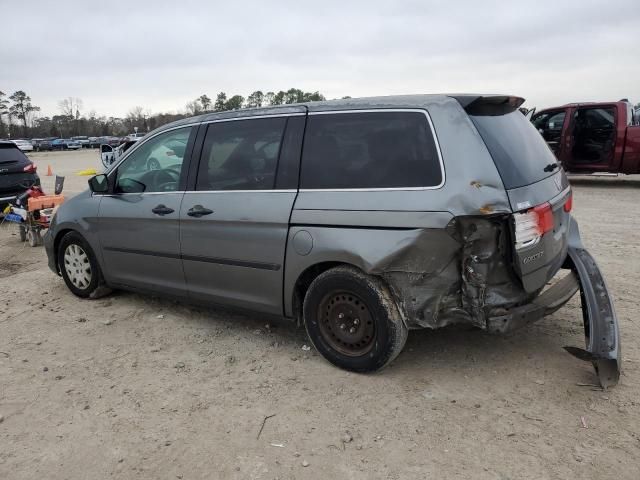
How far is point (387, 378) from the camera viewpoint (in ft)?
11.5

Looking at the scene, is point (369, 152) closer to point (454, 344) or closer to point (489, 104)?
point (489, 104)

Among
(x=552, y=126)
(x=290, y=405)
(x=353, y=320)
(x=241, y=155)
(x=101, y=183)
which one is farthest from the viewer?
(x=552, y=126)

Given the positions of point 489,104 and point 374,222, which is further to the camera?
point 489,104

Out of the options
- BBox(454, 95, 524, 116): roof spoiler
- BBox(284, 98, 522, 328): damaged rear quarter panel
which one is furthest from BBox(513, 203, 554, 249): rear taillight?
BBox(454, 95, 524, 116): roof spoiler

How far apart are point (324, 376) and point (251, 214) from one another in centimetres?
125

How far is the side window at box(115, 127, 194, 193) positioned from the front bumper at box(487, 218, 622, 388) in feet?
9.23

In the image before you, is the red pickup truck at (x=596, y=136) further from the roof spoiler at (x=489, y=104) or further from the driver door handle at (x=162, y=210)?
the driver door handle at (x=162, y=210)

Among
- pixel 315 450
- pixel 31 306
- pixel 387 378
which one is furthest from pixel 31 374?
pixel 387 378

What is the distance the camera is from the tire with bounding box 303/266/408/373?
10.9ft

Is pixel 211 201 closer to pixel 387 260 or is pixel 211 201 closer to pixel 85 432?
pixel 387 260

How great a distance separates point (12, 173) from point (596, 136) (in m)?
12.4

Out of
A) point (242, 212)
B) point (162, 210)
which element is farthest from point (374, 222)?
Answer: point (162, 210)

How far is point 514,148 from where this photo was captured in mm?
3354

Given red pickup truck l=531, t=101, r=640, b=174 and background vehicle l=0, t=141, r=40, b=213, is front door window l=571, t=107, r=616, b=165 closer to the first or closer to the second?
red pickup truck l=531, t=101, r=640, b=174
